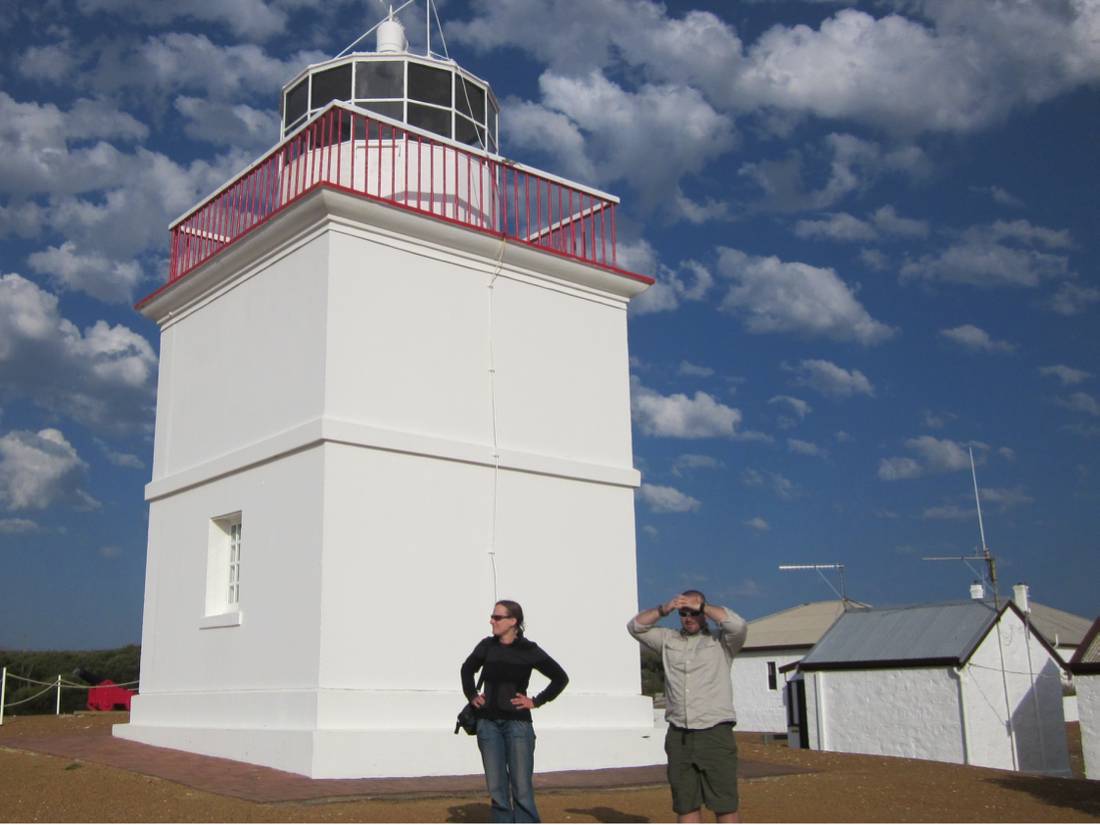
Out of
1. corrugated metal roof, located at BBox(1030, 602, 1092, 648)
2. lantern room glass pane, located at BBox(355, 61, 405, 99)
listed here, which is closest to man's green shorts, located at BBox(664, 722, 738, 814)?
lantern room glass pane, located at BBox(355, 61, 405, 99)

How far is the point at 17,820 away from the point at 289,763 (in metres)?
2.47

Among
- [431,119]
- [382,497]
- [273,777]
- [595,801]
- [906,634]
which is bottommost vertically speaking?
[595,801]

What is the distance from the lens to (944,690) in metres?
17.5

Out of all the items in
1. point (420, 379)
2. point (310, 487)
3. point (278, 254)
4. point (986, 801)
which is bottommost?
point (986, 801)

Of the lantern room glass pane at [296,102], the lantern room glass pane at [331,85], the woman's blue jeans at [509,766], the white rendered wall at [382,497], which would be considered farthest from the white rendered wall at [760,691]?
the woman's blue jeans at [509,766]

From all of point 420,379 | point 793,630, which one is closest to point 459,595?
point 420,379

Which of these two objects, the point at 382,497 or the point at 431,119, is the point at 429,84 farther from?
the point at 382,497

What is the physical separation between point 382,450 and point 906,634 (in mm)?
11899

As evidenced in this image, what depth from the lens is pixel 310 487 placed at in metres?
10.1

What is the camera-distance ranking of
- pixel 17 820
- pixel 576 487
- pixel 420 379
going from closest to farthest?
pixel 17 820
pixel 420 379
pixel 576 487

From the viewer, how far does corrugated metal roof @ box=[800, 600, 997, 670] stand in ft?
58.4

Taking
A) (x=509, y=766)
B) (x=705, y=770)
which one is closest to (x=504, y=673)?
(x=509, y=766)

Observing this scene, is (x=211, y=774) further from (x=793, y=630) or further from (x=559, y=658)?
(x=793, y=630)

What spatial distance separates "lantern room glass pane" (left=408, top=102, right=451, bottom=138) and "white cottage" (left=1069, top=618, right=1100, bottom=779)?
9816 mm
